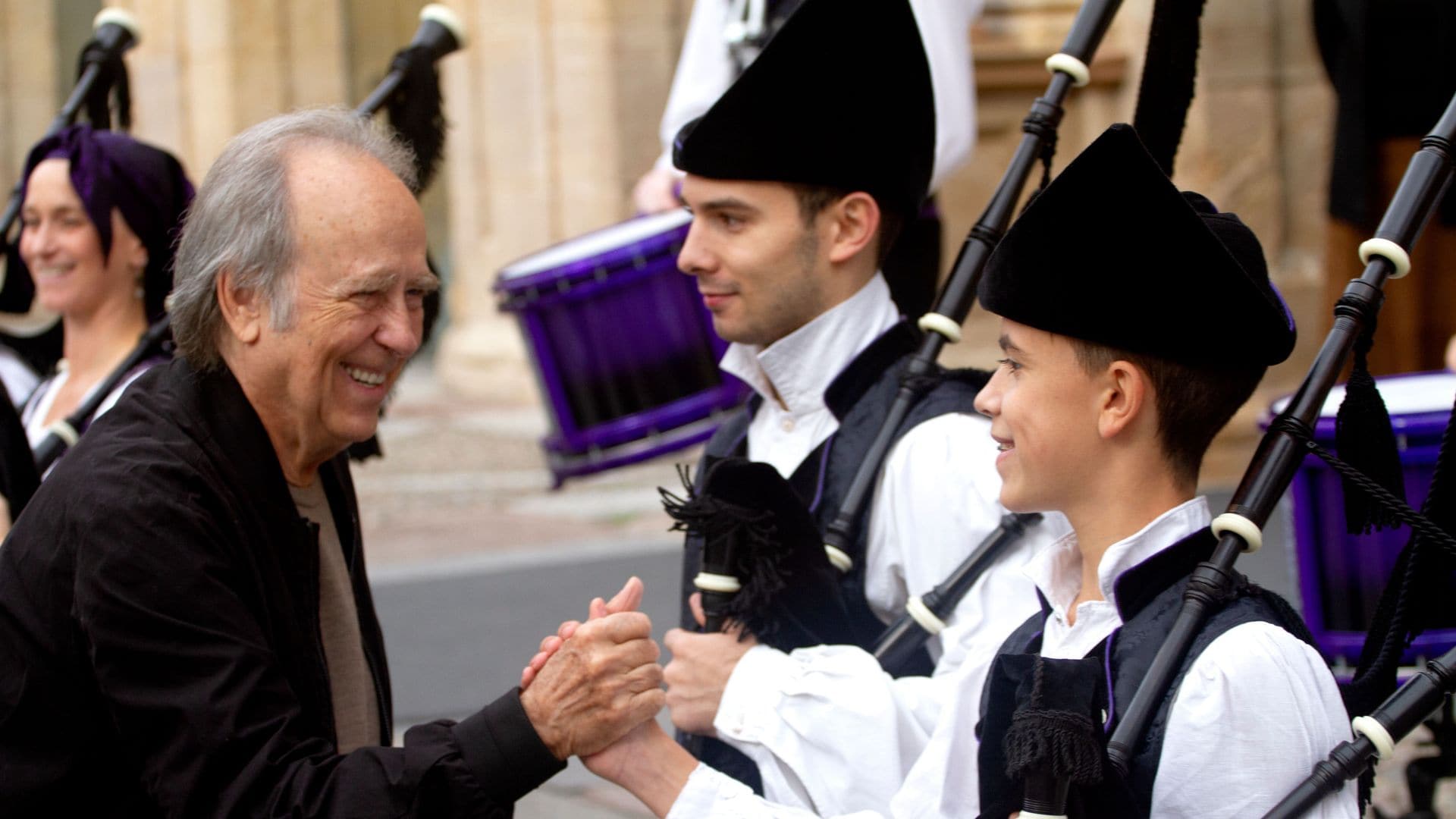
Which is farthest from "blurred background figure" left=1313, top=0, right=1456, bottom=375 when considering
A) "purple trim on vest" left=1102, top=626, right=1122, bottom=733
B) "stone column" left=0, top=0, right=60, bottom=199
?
"stone column" left=0, top=0, right=60, bottom=199

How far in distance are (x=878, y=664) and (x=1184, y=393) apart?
26.7 inches

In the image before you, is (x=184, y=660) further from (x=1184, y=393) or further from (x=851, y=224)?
(x=851, y=224)

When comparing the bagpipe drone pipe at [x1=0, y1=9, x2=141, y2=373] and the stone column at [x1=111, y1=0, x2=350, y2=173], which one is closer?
the bagpipe drone pipe at [x1=0, y1=9, x2=141, y2=373]

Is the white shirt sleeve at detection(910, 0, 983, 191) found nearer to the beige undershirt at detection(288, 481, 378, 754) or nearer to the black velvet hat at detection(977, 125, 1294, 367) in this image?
the black velvet hat at detection(977, 125, 1294, 367)

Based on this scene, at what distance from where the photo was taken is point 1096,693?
192cm

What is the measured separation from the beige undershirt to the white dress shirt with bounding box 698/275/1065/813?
0.52 m

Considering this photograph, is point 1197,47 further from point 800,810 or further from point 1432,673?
point 800,810

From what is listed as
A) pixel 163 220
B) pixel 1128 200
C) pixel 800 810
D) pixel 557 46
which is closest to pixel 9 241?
pixel 163 220

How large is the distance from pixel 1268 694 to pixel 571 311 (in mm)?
Answer: 2541

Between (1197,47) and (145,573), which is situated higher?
(1197,47)

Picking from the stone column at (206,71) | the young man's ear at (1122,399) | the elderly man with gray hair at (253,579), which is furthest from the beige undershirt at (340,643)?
the stone column at (206,71)

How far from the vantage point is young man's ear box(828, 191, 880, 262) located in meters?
2.87

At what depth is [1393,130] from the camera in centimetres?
417

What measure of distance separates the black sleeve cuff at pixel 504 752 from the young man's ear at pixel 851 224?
105 centimetres
